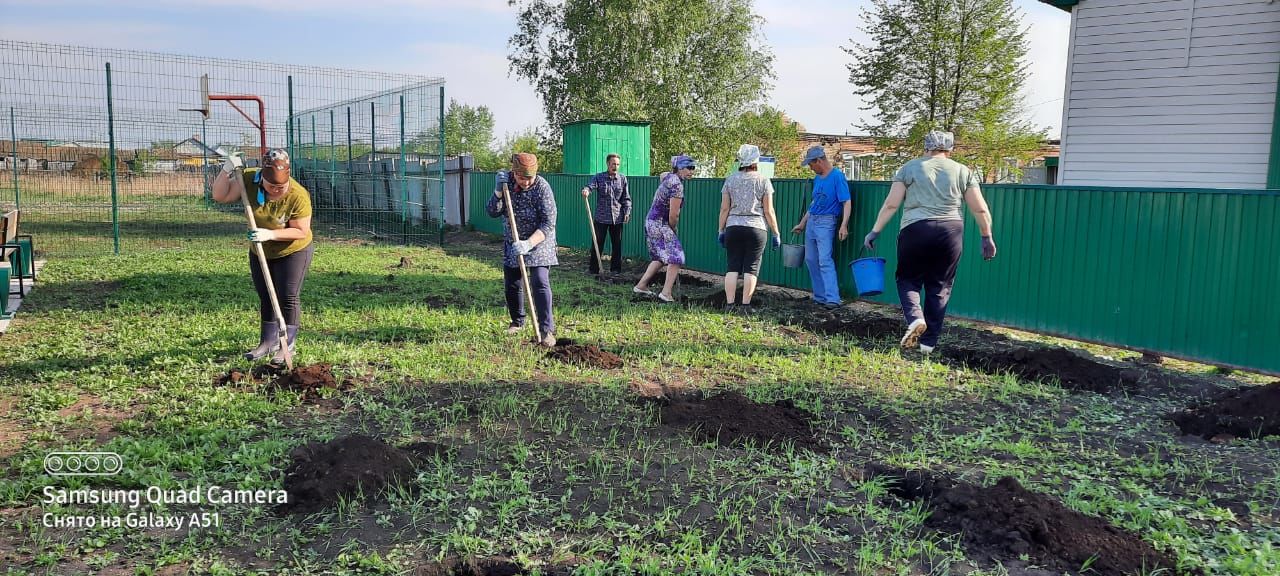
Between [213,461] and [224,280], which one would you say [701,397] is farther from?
[224,280]

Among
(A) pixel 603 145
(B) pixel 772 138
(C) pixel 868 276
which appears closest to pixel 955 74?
(B) pixel 772 138

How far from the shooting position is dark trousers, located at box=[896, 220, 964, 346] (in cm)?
650

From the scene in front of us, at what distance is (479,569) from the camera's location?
3.11 m

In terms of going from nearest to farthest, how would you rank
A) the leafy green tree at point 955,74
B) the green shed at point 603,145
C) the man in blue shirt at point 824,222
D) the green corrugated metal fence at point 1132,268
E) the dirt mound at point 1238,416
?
the dirt mound at point 1238,416 → the green corrugated metal fence at point 1132,268 → the man in blue shirt at point 824,222 → the green shed at point 603,145 → the leafy green tree at point 955,74

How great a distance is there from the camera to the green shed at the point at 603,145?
1603 cm

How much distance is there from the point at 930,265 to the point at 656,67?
2475 centimetres

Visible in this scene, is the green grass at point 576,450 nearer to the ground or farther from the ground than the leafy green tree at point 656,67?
nearer to the ground

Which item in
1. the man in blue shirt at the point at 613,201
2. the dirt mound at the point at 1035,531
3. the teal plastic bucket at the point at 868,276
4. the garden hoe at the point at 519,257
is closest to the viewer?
the dirt mound at the point at 1035,531

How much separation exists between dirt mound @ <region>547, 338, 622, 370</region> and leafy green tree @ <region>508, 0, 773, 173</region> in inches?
903

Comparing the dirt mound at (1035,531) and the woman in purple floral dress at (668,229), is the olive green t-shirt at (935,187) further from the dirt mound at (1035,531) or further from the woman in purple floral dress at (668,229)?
the dirt mound at (1035,531)

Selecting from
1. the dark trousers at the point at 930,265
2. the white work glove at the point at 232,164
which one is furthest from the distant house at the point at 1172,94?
the white work glove at the point at 232,164

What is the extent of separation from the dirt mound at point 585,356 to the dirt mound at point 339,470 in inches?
81.8

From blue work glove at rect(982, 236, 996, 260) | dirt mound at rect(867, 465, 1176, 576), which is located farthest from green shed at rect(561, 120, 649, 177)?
dirt mound at rect(867, 465, 1176, 576)

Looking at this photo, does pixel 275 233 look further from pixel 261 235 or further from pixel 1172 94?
pixel 1172 94
